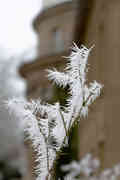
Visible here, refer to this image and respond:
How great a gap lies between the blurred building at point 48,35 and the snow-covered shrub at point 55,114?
70.5 ft

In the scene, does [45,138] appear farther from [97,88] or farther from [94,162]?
[94,162]

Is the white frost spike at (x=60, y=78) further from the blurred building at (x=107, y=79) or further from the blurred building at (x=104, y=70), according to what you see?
the blurred building at (x=107, y=79)

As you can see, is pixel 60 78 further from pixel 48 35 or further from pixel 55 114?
pixel 48 35

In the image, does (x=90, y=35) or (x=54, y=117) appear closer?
(x=54, y=117)

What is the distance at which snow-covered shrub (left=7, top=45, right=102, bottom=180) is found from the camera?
1.06 m

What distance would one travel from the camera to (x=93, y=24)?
12.4 metres

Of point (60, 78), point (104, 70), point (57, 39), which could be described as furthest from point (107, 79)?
point (57, 39)

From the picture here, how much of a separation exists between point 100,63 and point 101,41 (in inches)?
24.5

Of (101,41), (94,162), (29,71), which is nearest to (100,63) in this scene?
(101,41)

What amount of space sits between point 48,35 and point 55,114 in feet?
77.7

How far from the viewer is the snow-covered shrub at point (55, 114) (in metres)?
1.06

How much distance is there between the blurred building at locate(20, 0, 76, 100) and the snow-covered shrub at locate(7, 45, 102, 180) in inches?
846

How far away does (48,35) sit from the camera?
24641 mm

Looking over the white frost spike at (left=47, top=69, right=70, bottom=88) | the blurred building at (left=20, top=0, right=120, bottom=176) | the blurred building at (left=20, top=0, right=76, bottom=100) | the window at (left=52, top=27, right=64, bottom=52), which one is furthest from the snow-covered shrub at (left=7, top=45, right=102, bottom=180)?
the window at (left=52, top=27, right=64, bottom=52)
